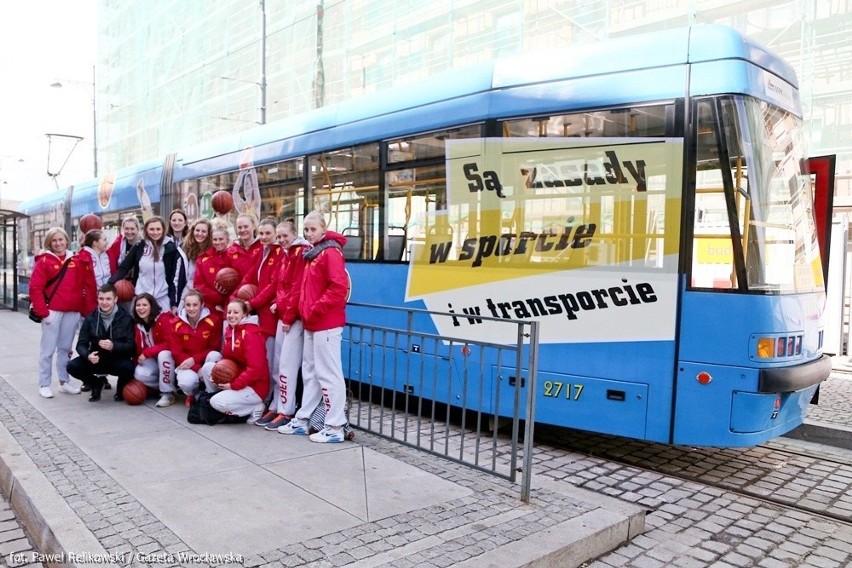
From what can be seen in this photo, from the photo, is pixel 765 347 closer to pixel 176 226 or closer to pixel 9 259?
pixel 176 226

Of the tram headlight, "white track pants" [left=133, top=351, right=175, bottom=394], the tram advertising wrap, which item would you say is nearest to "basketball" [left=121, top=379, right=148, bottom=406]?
"white track pants" [left=133, top=351, right=175, bottom=394]

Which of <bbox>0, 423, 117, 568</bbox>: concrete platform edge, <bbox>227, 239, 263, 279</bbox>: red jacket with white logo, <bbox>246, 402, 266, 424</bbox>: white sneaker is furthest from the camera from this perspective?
<bbox>227, 239, 263, 279</bbox>: red jacket with white logo

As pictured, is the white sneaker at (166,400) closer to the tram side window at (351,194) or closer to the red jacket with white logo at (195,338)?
the red jacket with white logo at (195,338)

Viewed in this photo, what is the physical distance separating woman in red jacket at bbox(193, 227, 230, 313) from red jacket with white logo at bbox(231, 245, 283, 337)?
1.23ft

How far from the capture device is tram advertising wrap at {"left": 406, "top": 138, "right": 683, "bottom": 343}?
16.7 feet

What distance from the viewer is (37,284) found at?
22.3ft

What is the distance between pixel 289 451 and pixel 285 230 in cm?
183

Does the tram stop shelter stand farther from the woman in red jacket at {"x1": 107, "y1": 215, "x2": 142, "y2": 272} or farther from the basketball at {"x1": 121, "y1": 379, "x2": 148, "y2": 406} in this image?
the basketball at {"x1": 121, "y1": 379, "x2": 148, "y2": 406}

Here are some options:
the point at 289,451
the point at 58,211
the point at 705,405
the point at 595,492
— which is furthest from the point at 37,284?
the point at 58,211

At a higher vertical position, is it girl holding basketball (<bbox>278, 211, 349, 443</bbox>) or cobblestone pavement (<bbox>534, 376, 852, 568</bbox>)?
girl holding basketball (<bbox>278, 211, 349, 443</bbox>)

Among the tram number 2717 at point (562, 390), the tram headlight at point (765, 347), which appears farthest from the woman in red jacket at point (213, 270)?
the tram headlight at point (765, 347)

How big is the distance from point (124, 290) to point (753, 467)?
19.0 feet

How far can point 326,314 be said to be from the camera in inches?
209

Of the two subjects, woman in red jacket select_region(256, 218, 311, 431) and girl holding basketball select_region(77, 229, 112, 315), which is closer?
woman in red jacket select_region(256, 218, 311, 431)
